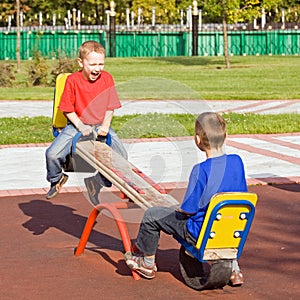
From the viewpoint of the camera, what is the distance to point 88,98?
24.2 ft

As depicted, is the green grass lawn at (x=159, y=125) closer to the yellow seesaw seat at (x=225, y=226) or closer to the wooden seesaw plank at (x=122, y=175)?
the wooden seesaw plank at (x=122, y=175)

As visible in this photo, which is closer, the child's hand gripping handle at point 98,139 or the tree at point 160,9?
the child's hand gripping handle at point 98,139

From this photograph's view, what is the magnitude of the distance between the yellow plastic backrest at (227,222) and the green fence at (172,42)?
36427 millimetres

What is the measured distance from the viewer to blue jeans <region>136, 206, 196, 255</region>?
5902 millimetres

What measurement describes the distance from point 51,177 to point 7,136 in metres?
6.43

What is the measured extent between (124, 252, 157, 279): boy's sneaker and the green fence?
1415 inches

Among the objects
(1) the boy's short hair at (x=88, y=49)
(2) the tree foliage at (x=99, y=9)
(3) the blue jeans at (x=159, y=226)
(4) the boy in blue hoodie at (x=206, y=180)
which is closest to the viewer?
(4) the boy in blue hoodie at (x=206, y=180)

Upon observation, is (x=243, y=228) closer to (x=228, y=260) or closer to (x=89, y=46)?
(x=228, y=260)

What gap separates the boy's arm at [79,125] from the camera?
23.6 feet

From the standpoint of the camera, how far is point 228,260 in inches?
228

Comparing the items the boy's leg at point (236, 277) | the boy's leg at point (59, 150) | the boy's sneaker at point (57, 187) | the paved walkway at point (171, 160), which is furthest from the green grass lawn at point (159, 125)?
the boy's leg at point (236, 277)

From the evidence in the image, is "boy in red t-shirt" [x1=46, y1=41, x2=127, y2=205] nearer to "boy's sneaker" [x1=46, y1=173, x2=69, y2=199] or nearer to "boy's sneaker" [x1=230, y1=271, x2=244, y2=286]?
"boy's sneaker" [x1=46, y1=173, x2=69, y2=199]

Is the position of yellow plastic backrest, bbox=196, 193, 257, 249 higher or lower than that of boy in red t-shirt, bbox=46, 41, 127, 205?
lower

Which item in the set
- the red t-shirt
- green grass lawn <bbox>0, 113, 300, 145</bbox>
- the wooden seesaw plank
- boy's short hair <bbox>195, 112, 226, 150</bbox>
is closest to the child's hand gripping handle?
the wooden seesaw plank
